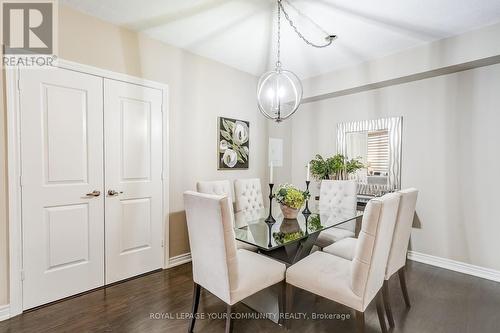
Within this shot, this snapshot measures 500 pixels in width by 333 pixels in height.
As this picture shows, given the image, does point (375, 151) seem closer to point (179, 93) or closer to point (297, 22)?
point (297, 22)

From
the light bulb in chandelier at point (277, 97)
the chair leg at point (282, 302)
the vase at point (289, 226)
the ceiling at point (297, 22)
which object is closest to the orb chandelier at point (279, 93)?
the light bulb in chandelier at point (277, 97)

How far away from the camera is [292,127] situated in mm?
4645

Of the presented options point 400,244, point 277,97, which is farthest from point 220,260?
point 277,97

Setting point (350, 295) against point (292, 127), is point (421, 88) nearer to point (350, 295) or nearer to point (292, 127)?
point (292, 127)

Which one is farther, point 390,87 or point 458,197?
point 390,87

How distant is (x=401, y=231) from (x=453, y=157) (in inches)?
67.1

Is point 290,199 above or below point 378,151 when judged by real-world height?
below

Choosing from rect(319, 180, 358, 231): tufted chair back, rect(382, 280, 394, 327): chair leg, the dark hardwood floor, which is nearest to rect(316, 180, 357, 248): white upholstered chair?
rect(319, 180, 358, 231): tufted chair back

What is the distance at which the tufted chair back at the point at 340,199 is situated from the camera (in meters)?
2.92

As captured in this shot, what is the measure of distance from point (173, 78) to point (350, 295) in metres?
2.84

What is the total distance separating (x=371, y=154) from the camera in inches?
139

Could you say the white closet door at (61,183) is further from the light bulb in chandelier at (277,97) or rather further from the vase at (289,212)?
the vase at (289,212)

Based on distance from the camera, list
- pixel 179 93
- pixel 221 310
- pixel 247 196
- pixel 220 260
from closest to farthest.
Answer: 1. pixel 220 260
2. pixel 221 310
3. pixel 179 93
4. pixel 247 196

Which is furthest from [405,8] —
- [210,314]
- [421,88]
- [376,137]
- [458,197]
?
[210,314]
